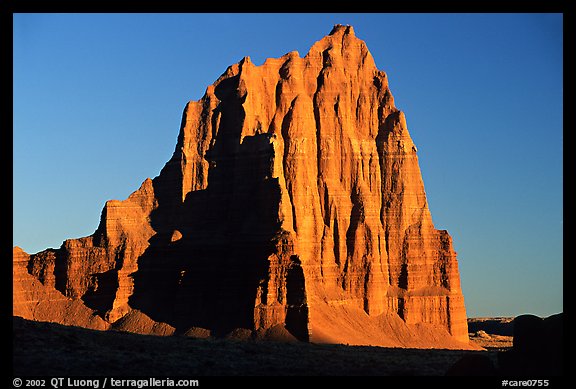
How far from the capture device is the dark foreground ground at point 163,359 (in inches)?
2662

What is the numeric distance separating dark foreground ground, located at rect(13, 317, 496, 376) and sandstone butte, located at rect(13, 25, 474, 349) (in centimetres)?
4451

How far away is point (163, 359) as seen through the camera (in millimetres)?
73375

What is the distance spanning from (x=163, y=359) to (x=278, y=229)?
59830 millimetres

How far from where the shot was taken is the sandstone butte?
134750 mm

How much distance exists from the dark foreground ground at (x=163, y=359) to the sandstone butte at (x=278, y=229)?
4451cm

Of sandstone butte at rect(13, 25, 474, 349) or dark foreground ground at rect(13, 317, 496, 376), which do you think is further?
sandstone butte at rect(13, 25, 474, 349)

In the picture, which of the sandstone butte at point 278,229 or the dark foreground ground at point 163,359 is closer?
the dark foreground ground at point 163,359

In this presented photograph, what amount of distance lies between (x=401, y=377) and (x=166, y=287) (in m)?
74.2

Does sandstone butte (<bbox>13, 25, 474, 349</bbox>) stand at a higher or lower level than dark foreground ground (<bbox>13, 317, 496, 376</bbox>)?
higher

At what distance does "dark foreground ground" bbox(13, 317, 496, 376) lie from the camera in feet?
222

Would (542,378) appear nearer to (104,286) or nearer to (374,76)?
(104,286)

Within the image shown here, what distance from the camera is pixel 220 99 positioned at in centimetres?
14838
